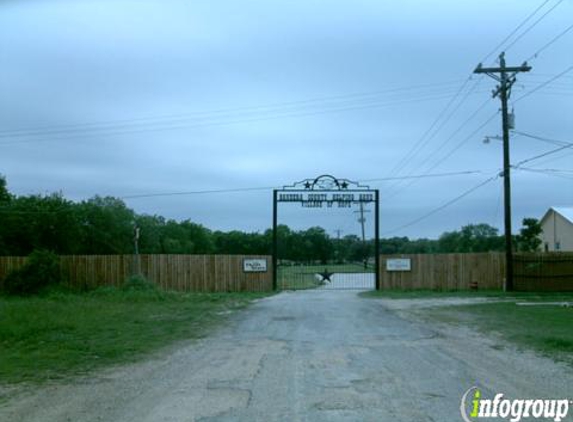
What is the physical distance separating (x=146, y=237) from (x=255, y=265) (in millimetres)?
42740

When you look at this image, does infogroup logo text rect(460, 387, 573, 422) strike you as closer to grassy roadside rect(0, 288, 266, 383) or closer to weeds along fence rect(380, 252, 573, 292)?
grassy roadside rect(0, 288, 266, 383)

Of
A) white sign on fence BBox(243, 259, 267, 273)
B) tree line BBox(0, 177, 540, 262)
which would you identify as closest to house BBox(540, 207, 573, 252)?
tree line BBox(0, 177, 540, 262)

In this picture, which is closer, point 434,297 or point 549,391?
point 549,391

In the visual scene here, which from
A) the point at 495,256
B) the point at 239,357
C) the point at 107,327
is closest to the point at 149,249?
the point at 495,256

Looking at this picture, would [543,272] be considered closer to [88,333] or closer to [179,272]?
[179,272]

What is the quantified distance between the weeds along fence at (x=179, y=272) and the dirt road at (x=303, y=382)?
21.1 m

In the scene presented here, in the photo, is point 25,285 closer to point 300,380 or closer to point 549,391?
point 300,380

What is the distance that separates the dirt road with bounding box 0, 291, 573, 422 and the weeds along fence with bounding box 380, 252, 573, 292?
2143cm

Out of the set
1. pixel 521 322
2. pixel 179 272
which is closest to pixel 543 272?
pixel 521 322

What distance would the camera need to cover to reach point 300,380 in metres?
9.27

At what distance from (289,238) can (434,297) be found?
121ft

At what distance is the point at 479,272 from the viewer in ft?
117

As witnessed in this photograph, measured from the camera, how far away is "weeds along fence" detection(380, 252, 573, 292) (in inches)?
1361

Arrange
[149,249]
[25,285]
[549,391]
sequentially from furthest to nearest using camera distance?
[149,249], [25,285], [549,391]
